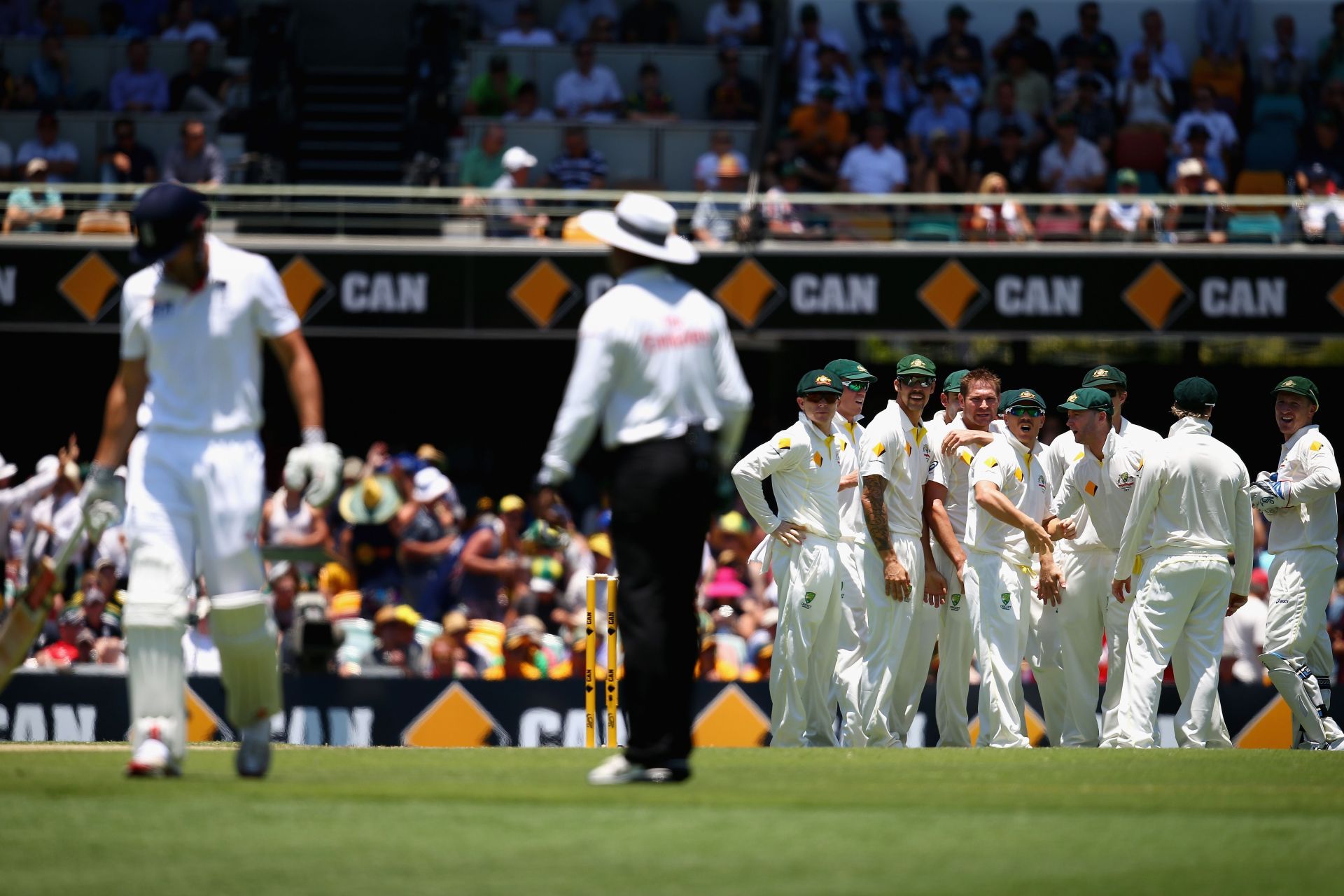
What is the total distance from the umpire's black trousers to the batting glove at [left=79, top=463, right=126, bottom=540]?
79.3 inches

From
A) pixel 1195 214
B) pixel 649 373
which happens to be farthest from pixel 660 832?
pixel 1195 214

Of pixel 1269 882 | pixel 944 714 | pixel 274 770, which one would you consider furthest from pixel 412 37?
pixel 1269 882

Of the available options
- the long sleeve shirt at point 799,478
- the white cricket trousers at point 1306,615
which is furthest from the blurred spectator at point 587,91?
the white cricket trousers at point 1306,615

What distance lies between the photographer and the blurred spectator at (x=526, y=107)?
2312cm

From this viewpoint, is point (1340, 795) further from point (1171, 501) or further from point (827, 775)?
point (1171, 501)

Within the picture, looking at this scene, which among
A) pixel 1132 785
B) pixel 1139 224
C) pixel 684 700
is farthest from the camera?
pixel 1139 224

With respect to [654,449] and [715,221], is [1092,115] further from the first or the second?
[654,449]

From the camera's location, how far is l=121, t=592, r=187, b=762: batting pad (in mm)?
7273

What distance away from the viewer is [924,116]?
76.2ft

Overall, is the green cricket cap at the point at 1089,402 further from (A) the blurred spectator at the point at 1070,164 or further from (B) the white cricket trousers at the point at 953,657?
(A) the blurred spectator at the point at 1070,164

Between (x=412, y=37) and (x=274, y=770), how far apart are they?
63.9 ft

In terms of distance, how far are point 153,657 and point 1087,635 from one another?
708 centimetres

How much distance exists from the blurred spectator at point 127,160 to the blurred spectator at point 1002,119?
9501 mm

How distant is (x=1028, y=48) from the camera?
23.9 m
